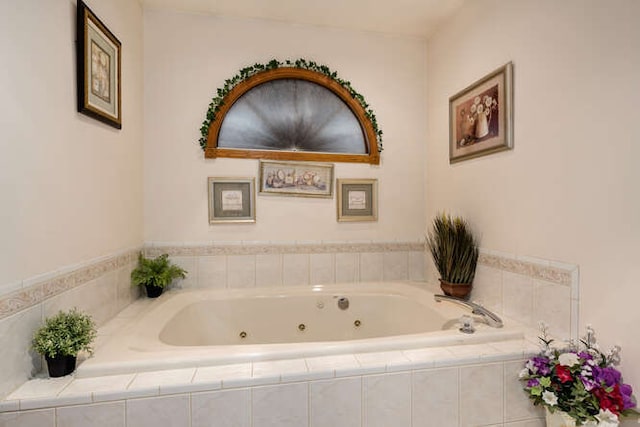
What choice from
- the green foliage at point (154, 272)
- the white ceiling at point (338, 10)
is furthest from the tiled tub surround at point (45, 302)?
the white ceiling at point (338, 10)

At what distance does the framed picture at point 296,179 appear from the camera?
222cm

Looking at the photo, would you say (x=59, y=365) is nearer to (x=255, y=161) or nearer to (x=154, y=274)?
(x=154, y=274)

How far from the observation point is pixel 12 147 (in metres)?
1.02

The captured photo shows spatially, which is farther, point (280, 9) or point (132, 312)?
point (280, 9)

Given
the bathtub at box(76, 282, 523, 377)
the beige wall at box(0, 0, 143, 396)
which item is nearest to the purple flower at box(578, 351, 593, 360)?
the bathtub at box(76, 282, 523, 377)

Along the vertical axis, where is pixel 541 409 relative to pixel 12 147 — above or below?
below

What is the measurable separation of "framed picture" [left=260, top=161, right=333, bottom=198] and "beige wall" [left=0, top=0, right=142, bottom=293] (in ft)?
3.00

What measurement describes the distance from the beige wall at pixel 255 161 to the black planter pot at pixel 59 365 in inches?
44.5

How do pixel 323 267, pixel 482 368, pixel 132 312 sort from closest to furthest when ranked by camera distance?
pixel 482 368 → pixel 132 312 → pixel 323 267

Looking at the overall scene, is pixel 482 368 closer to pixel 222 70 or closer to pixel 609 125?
pixel 609 125

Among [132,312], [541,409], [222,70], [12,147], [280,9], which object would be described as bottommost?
[541,409]

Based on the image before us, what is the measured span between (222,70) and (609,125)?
2.20m

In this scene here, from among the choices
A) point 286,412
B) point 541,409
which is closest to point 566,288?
point 541,409

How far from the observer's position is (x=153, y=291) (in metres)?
1.98
